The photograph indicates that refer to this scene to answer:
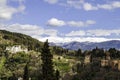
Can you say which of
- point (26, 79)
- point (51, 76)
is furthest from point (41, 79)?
point (26, 79)

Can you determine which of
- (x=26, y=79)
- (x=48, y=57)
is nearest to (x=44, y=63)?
(x=48, y=57)

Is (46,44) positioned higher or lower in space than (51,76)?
higher

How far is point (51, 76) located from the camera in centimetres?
6062

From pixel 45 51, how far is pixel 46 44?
5.37 ft

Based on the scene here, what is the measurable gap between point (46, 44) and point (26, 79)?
39.8m

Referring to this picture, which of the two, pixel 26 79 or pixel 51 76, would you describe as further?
pixel 26 79

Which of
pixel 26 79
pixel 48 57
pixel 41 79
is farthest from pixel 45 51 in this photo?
pixel 26 79

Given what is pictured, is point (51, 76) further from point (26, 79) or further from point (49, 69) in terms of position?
point (26, 79)

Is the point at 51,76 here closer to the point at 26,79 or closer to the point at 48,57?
the point at 48,57

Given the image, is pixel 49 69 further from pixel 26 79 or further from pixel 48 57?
pixel 26 79

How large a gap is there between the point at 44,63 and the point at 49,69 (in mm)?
1471

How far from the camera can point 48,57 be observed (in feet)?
198

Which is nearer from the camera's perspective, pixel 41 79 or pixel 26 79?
pixel 41 79

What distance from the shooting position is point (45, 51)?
60250mm
